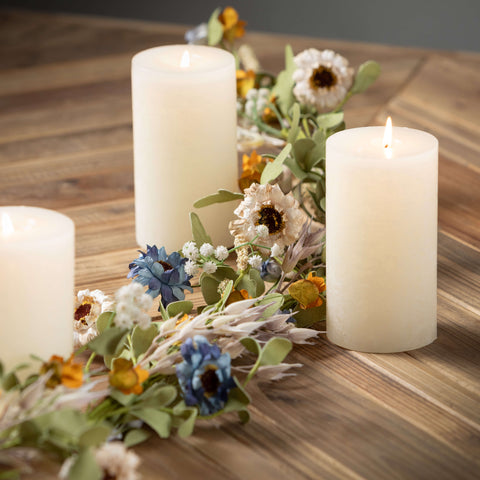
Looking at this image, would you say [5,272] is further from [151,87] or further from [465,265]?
[465,265]

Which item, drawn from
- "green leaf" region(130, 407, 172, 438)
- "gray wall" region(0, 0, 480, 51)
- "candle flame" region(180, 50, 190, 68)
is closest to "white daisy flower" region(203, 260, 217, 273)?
"green leaf" region(130, 407, 172, 438)

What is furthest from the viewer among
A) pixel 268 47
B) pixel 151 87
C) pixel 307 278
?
pixel 268 47

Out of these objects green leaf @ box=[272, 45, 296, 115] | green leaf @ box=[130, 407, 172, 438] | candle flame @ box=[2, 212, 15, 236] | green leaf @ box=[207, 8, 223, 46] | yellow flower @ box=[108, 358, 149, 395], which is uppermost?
green leaf @ box=[207, 8, 223, 46]

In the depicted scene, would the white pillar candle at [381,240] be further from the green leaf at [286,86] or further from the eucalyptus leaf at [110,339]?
the green leaf at [286,86]

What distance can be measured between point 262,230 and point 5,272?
296 millimetres

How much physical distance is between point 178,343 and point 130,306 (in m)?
0.09

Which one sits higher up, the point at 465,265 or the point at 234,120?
the point at 234,120

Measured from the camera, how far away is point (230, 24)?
1.36 meters

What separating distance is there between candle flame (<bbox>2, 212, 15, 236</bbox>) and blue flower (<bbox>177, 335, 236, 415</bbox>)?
0.58 ft

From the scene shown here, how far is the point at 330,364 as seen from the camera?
2.69 ft

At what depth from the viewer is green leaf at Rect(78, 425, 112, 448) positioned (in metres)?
0.61

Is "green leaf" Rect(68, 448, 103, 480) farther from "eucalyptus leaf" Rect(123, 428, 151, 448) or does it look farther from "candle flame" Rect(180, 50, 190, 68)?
"candle flame" Rect(180, 50, 190, 68)

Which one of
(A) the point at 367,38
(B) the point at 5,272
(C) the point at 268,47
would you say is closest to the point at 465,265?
(B) the point at 5,272

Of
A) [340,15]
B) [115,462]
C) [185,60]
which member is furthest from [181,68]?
[340,15]
